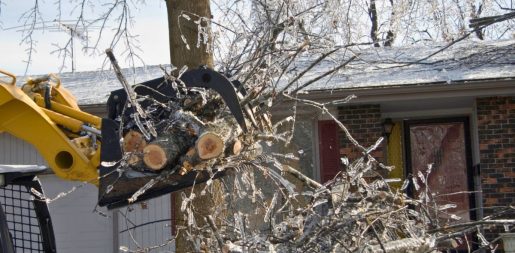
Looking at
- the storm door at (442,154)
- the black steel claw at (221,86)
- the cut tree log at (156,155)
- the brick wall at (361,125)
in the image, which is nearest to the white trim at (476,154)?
the storm door at (442,154)

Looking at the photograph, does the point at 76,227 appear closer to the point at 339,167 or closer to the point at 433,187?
the point at 339,167

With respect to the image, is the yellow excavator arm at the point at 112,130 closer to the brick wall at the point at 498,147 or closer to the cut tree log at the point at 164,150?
the cut tree log at the point at 164,150

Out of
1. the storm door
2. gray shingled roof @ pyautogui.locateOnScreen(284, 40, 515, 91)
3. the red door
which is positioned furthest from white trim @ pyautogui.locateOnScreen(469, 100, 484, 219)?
the red door

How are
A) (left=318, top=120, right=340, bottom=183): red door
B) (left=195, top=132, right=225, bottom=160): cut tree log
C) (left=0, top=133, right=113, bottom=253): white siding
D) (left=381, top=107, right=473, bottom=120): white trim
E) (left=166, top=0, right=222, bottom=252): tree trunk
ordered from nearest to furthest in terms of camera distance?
(left=195, top=132, right=225, bottom=160): cut tree log < (left=166, top=0, right=222, bottom=252): tree trunk < (left=318, top=120, right=340, bottom=183): red door < (left=0, top=133, right=113, bottom=253): white siding < (left=381, top=107, right=473, bottom=120): white trim

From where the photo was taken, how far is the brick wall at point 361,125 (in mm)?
13234

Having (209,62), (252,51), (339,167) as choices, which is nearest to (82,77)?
(339,167)

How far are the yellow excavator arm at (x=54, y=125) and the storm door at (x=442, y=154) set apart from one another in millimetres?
9268

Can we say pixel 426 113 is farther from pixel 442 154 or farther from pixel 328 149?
pixel 328 149

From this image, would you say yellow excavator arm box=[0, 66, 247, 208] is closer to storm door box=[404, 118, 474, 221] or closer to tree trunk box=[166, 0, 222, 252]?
tree trunk box=[166, 0, 222, 252]

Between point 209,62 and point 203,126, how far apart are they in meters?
4.29

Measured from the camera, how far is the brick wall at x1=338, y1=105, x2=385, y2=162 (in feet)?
43.4

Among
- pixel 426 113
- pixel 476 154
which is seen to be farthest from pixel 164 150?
pixel 426 113

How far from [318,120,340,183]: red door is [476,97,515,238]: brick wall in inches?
80.7

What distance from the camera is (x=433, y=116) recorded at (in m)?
14.5
